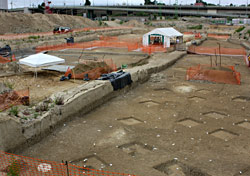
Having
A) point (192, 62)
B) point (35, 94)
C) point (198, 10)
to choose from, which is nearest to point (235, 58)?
point (192, 62)

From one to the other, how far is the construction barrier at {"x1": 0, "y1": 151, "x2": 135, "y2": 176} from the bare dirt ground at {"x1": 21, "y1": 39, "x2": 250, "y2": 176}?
0.45 meters

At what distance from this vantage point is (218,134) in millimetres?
10219

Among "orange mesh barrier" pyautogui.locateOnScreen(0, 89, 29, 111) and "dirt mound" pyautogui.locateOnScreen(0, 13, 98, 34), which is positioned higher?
"dirt mound" pyautogui.locateOnScreen(0, 13, 98, 34)

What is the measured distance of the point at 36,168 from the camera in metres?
7.54

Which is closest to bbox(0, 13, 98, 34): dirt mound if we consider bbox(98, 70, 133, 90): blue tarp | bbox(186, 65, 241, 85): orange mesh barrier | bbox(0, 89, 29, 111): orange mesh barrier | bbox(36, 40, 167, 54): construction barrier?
bbox(36, 40, 167, 54): construction barrier

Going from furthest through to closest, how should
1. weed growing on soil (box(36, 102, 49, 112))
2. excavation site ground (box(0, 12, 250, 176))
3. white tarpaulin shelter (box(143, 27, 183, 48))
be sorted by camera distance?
white tarpaulin shelter (box(143, 27, 183, 48)) < weed growing on soil (box(36, 102, 49, 112)) < excavation site ground (box(0, 12, 250, 176))

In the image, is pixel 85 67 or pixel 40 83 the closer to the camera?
pixel 40 83

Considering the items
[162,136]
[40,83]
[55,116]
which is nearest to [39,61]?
[40,83]

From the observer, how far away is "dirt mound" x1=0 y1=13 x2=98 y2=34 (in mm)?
56781

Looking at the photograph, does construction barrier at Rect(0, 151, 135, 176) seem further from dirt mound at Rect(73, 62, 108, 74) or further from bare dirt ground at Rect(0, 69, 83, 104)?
dirt mound at Rect(73, 62, 108, 74)

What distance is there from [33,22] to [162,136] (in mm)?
61780

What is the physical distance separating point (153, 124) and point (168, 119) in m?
0.90

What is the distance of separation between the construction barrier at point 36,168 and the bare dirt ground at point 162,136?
1.48 ft

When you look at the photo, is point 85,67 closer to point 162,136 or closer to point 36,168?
point 162,136
